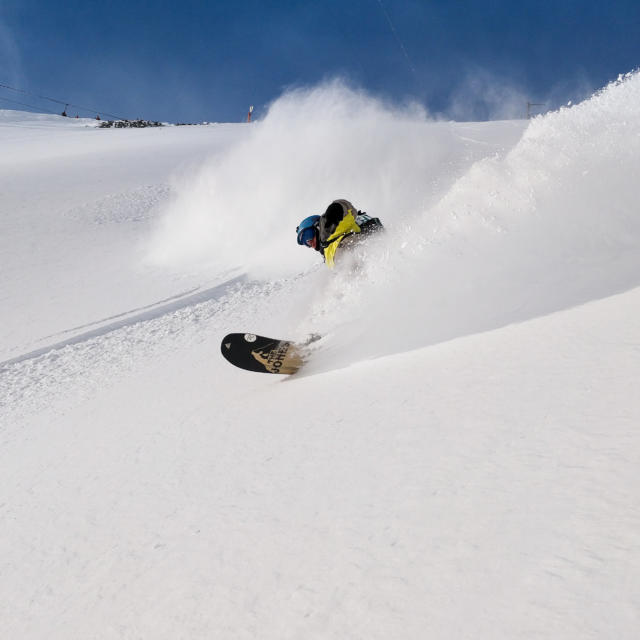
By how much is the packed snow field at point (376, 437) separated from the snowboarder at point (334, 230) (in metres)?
0.22

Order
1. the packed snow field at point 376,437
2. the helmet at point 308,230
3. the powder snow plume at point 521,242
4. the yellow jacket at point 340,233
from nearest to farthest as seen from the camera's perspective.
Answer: the packed snow field at point 376,437 → the powder snow plume at point 521,242 → the yellow jacket at point 340,233 → the helmet at point 308,230

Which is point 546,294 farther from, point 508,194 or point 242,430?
point 242,430

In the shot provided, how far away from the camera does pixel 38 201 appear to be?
13102 mm

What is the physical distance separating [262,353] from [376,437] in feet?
7.20

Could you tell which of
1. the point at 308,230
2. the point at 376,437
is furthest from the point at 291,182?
the point at 376,437

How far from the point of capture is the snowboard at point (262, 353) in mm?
4141

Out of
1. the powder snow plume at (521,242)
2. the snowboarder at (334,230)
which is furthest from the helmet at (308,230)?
the powder snow plume at (521,242)

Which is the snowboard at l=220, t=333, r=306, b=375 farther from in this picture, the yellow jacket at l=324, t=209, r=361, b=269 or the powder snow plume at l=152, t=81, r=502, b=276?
the powder snow plume at l=152, t=81, r=502, b=276

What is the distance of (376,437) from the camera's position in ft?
7.05

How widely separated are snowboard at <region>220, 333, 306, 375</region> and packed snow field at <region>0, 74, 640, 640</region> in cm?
12

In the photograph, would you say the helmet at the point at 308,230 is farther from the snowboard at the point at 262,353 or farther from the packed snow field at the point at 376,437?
the snowboard at the point at 262,353

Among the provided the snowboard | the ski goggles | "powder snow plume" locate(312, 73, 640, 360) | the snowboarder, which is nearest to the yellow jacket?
the snowboarder

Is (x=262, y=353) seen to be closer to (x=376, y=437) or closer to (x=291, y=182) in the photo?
(x=376, y=437)

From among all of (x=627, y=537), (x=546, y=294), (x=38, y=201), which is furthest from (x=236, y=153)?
(x=627, y=537)
